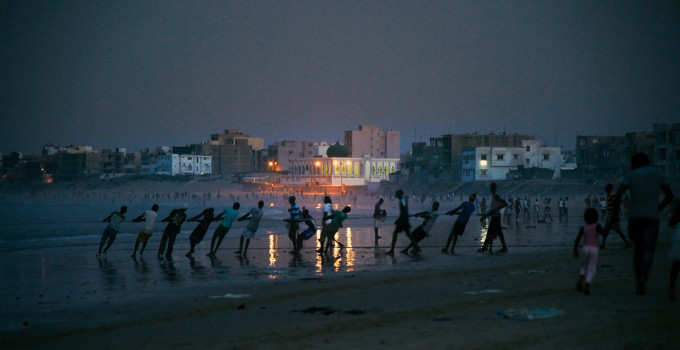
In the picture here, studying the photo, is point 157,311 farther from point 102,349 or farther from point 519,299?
point 519,299

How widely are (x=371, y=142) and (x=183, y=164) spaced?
49065mm

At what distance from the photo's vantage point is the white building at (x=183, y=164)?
589 ft

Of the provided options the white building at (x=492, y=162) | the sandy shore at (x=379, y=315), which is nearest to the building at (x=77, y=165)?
the white building at (x=492, y=162)

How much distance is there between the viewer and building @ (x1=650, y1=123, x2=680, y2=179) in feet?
256

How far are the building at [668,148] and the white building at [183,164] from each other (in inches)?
4737

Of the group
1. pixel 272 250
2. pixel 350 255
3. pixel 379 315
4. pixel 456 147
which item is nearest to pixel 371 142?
pixel 456 147

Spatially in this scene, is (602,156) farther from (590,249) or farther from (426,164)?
(590,249)

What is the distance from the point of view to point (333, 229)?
19.5m

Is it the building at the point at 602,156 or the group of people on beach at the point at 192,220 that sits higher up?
the building at the point at 602,156

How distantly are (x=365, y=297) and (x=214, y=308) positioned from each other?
2.26 meters

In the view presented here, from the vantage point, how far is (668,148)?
3108 inches

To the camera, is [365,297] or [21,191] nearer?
[365,297]

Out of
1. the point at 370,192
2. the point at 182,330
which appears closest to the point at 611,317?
the point at 182,330

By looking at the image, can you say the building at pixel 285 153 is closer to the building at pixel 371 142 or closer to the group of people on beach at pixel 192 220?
the building at pixel 371 142
